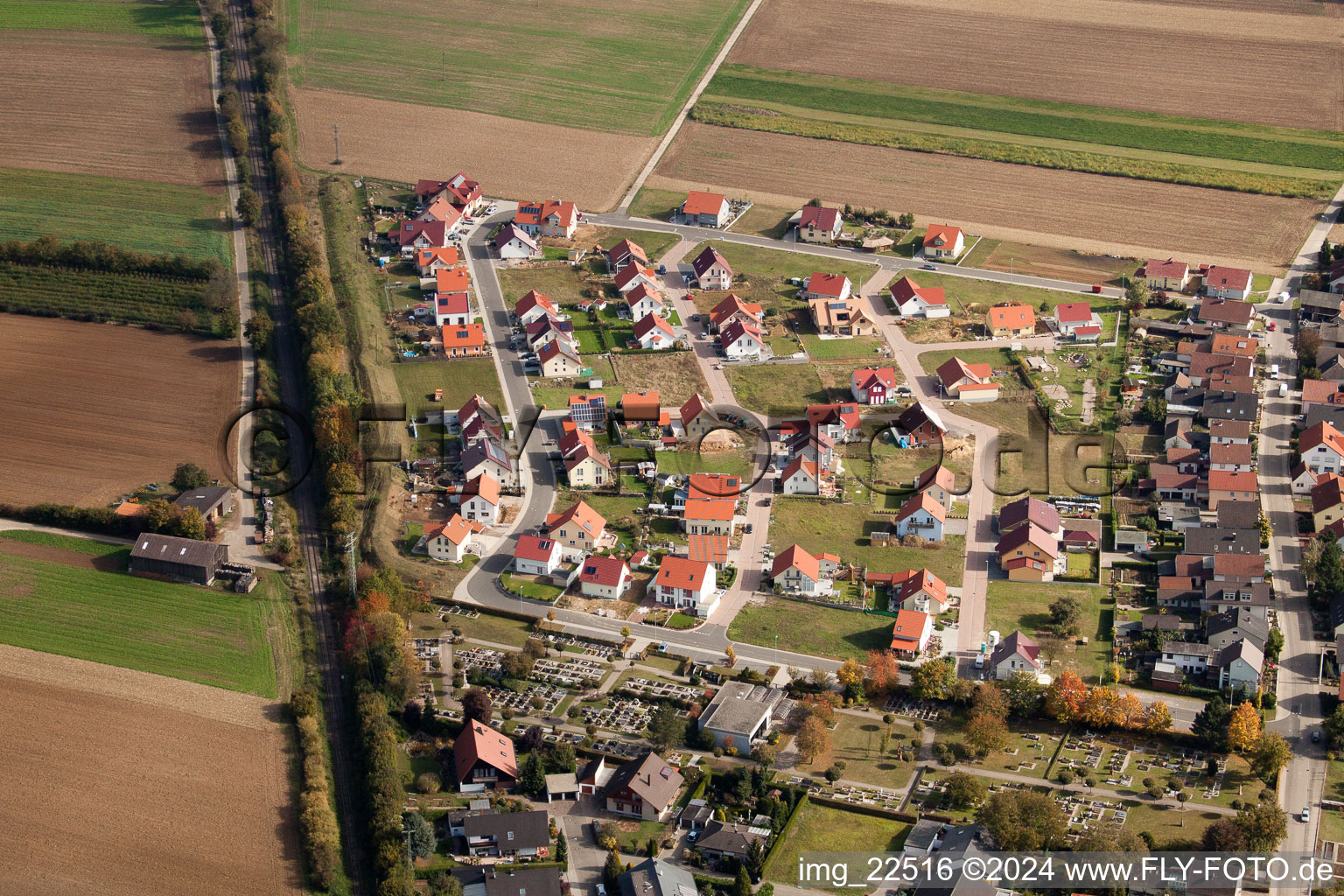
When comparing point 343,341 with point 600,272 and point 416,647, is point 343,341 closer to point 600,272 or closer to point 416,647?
point 600,272

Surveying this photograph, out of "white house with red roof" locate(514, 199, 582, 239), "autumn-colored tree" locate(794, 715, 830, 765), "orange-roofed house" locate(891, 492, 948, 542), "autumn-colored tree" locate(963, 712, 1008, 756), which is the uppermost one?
"white house with red roof" locate(514, 199, 582, 239)

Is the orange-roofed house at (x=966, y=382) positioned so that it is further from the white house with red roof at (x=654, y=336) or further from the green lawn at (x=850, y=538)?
the white house with red roof at (x=654, y=336)

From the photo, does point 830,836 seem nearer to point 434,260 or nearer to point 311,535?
point 311,535

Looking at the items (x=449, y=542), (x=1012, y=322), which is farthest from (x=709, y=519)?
(x=1012, y=322)

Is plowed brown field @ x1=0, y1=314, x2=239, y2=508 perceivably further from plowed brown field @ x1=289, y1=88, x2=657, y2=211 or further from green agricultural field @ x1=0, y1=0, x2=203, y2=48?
green agricultural field @ x1=0, y1=0, x2=203, y2=48

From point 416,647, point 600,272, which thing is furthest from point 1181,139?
point 416,647

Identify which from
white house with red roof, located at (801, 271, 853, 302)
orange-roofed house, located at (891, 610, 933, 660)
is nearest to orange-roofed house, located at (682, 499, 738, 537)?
orange-roofed house, located at (891, 610, 933, 660)
